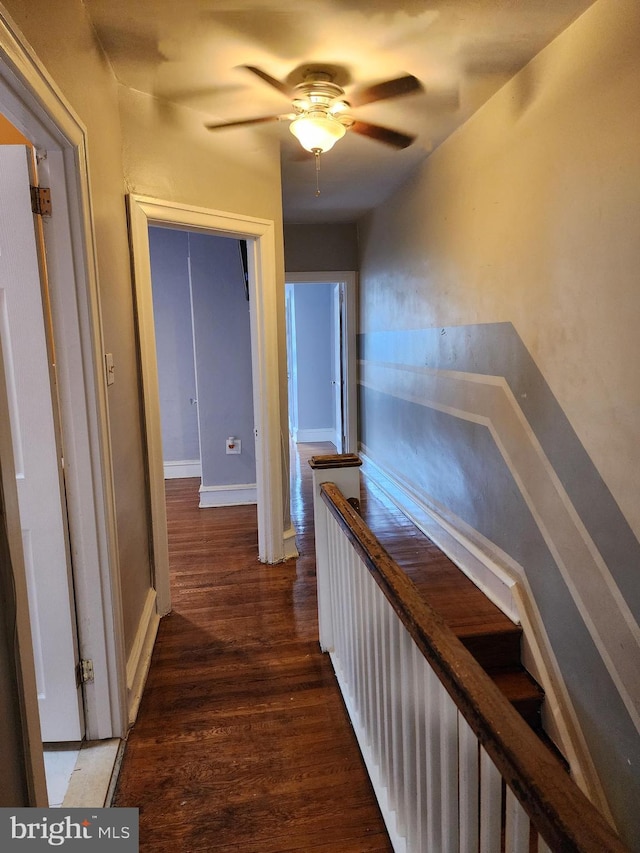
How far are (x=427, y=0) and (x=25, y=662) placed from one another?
2234 millimetres

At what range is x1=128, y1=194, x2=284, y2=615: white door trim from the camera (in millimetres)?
2566

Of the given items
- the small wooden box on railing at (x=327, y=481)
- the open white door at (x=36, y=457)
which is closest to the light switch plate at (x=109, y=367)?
the open white door at (x=36, y=457)

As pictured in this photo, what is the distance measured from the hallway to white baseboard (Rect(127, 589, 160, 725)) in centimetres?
5

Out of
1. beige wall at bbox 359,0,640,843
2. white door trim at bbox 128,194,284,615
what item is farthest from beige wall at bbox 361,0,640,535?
white door trim at bbox 128,194,284,615

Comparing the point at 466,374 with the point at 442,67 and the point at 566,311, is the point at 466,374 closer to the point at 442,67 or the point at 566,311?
the point at 566,311

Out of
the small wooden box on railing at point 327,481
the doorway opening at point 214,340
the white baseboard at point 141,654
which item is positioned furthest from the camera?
the doorway opening at point 214,340

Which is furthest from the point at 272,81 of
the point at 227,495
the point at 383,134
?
the point at 227,495

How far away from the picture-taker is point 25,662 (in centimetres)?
106

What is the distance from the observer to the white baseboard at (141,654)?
2.09 metres

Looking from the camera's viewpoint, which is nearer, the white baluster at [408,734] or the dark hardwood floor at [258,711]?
the white baluster at [408,734]

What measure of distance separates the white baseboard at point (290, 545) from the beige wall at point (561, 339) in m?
1.08

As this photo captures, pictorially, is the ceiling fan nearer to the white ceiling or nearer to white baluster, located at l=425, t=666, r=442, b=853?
the white ceiling

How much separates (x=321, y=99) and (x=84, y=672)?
8.42ft

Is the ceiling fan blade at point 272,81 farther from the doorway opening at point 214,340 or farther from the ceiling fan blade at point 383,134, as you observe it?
the doorway opening at point 214,340
